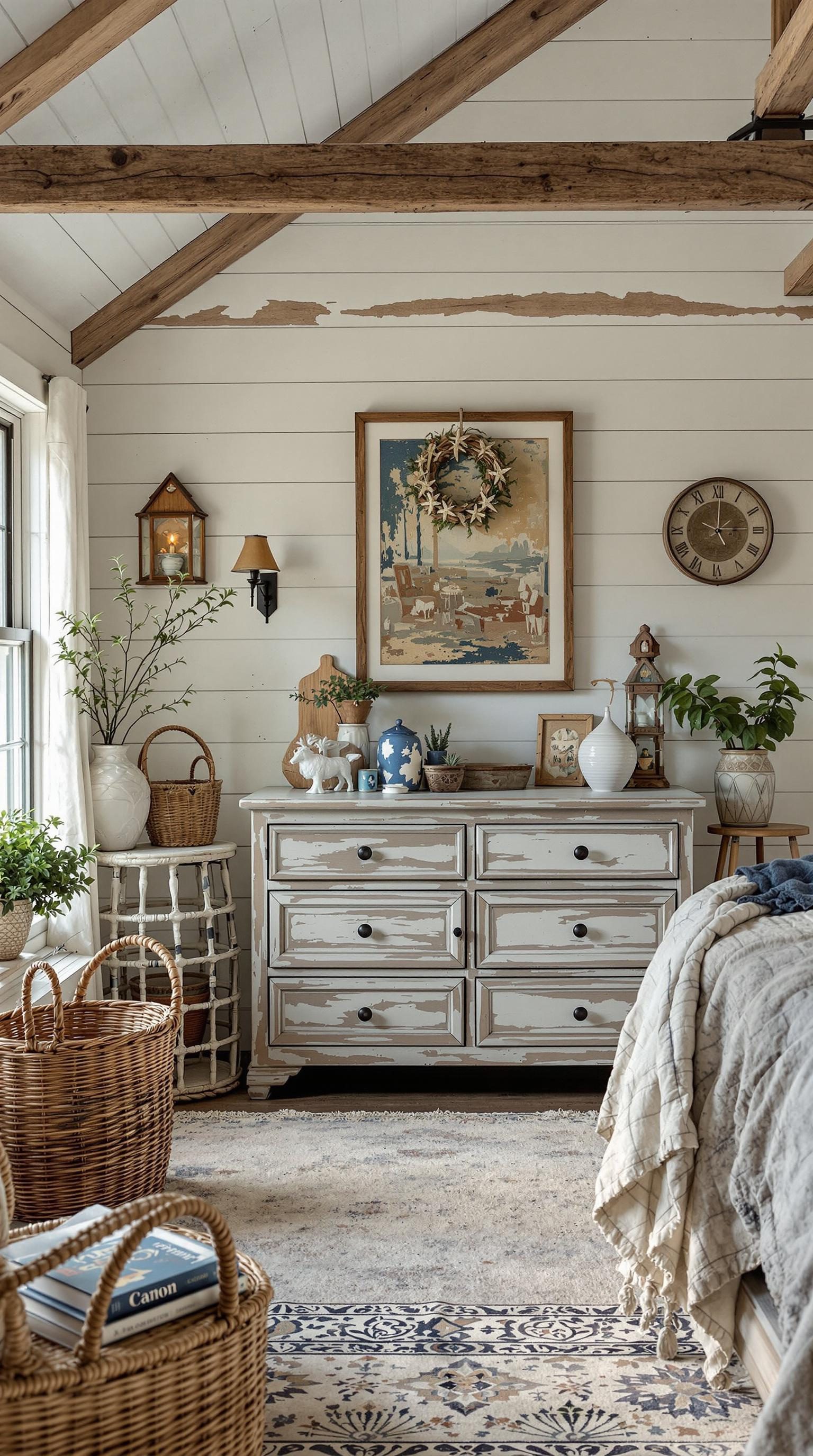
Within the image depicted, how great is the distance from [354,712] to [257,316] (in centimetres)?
141

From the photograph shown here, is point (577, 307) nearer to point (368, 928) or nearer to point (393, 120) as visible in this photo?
point (393, 120)

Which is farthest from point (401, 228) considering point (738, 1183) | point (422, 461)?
point (738, 1183)

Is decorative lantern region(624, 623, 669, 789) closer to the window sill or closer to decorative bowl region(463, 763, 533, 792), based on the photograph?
decorative bowl region(463, 763, 533, 792)

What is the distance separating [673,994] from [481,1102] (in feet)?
5.52

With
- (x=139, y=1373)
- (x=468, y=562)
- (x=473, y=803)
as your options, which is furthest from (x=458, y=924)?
(x=139, y=1373)

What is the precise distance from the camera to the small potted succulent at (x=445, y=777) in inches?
142

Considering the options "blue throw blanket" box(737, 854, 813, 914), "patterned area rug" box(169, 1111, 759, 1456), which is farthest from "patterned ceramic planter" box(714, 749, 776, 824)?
"blue throw blanket" box(737, 854, 813, 914)

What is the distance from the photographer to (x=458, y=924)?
3.46 meters

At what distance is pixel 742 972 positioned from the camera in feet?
6.16

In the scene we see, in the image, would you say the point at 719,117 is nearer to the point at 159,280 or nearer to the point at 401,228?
the point at 401,228

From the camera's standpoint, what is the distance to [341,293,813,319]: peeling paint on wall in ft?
12.8

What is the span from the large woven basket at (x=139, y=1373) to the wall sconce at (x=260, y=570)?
2502mm

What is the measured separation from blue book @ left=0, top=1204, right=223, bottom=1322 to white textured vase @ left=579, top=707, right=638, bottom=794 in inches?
88.9

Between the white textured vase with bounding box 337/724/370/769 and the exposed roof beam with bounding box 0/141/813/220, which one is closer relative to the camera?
the exposed roof beam with bounding box 0/141/813/220
